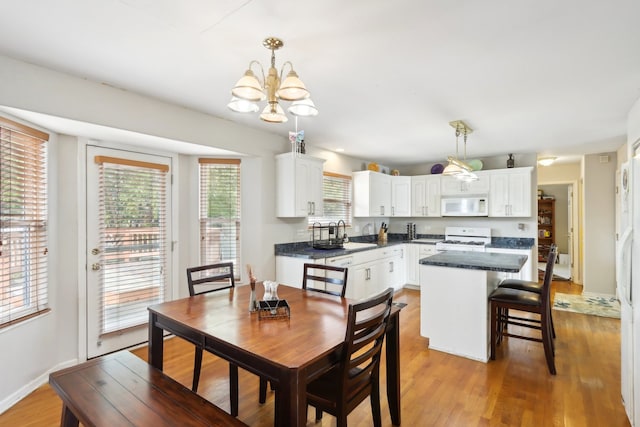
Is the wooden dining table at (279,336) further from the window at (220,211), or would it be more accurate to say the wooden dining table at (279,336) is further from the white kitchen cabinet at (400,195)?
the white kitchen cabinet at (400,195)

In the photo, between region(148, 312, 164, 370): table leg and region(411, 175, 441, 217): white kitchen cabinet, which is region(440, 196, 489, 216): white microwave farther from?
region(148, 312, 164, 370): table leg

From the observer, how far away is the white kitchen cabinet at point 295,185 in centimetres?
401

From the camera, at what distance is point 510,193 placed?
17.1 feet

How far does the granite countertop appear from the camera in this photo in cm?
287

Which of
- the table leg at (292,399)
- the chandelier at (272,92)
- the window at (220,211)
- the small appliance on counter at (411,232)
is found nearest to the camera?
the table leg at (292,399)

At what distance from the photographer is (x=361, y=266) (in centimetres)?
459

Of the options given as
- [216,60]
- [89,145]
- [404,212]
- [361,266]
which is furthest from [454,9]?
[404,212]

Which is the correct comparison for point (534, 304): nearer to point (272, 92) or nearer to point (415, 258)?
point (272, 92)

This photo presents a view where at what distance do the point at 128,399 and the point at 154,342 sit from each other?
0.53 m

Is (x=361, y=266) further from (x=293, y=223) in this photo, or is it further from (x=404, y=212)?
(x=404, y=212)

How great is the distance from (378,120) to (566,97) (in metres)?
1.70

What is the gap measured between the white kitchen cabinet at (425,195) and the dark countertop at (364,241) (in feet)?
1.82

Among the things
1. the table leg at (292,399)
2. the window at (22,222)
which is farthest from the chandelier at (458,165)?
the window at (22,222)

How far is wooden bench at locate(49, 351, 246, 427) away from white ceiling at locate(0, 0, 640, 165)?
1.93 meters
